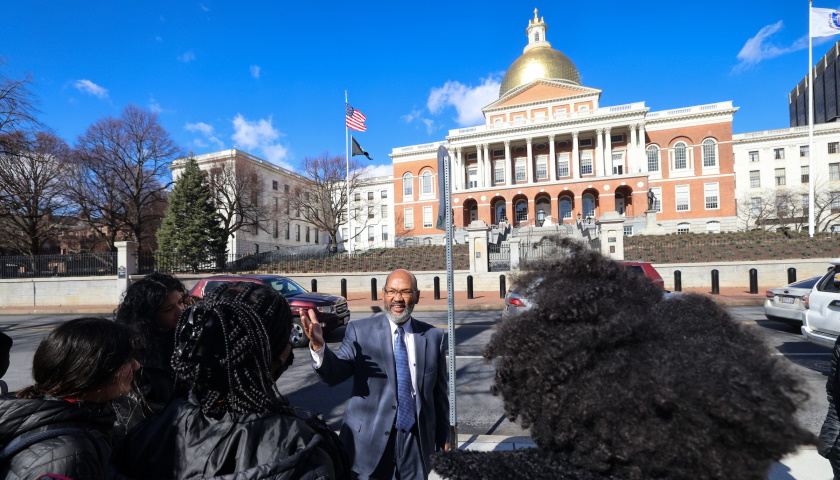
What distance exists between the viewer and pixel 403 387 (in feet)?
8.33

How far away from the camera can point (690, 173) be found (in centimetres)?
4903

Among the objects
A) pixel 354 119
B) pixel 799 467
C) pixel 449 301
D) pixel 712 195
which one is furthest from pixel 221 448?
pixel 712 195

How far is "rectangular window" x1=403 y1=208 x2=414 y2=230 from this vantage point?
60250mm

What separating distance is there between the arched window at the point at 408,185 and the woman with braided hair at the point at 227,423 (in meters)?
60.4

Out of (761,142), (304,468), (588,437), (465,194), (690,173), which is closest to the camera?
(588,437)

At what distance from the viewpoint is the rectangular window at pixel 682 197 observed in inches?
1928

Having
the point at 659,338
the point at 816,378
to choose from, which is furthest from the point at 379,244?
the point at 659,338

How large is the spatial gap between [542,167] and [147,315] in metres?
54.8

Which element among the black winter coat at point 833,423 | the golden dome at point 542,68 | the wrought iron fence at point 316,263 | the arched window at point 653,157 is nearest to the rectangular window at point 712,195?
the arched window at point 653,157

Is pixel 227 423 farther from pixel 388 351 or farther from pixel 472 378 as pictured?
pixel 472 378

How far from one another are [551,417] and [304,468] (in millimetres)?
747

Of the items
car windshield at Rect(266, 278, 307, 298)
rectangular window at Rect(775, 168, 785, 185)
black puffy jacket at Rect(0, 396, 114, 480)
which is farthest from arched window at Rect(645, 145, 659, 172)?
black puffy jacket at Rect(0, 396, 114, 480)

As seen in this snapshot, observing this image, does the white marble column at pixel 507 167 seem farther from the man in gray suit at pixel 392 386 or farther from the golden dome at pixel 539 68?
the man in gray suit at pixel 392 386

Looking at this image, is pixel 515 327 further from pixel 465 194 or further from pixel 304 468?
pixel 465 194
